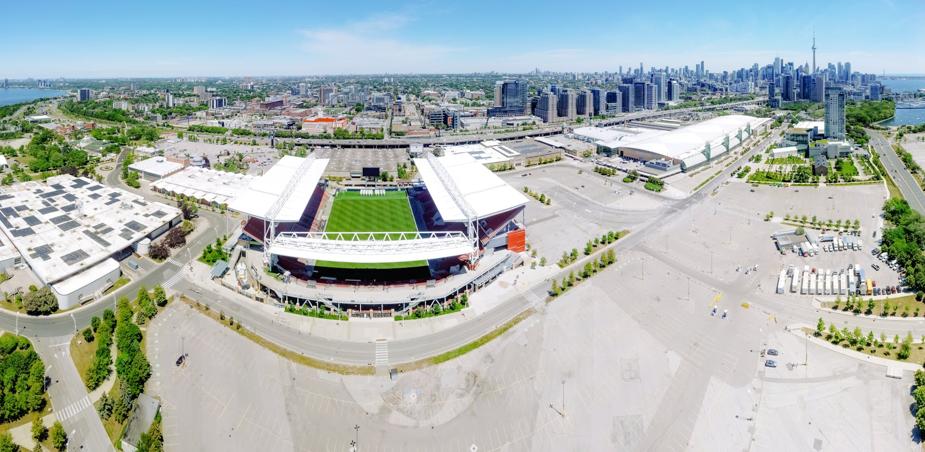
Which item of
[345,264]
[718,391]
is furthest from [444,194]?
[718,391]

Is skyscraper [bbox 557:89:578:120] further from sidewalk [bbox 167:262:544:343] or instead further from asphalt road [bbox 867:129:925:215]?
sidewalk [bbox 167:262:544:343]

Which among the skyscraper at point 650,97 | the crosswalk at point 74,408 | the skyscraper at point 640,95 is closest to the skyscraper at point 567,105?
the skyscraper at point 640,95

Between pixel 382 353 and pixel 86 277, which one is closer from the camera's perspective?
pixel 382 353

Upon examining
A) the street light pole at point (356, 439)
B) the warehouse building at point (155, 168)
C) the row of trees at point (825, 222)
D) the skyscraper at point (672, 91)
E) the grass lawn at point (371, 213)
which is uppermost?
the skyscraper at point (672, 91)

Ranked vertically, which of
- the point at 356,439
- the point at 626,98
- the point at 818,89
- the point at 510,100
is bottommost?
the point at 356,439

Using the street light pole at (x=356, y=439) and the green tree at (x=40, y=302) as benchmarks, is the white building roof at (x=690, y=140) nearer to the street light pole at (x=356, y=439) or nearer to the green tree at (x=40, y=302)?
the street light pole at (x=356, y=439)

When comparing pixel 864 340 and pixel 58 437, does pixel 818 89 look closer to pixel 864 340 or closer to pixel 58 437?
pixel 864 340

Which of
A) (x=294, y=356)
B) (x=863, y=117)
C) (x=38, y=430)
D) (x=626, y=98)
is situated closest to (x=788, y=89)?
(x=863, y=117)
